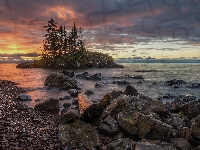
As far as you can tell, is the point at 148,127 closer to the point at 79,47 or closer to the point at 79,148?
the point at 79,148

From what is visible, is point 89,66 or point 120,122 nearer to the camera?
point 120,122

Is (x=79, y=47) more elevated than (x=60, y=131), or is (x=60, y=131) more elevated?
(x=79, y=47)

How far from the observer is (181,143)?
9.38 meters

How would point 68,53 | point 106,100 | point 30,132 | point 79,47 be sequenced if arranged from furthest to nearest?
1. point 79,47
2. point 68,53
3. point 106,100
4. point 30,132

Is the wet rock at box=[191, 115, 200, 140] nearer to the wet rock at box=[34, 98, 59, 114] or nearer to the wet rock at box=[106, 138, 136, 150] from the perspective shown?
the wet rock at box=[106, 138, 136, 150]

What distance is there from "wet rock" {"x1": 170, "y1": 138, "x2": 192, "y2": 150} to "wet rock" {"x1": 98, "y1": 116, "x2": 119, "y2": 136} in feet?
8.72

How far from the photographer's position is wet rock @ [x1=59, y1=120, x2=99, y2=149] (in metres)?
9.41

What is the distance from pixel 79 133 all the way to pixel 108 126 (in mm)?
1733

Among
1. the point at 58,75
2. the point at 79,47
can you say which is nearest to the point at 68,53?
the point at 79,47

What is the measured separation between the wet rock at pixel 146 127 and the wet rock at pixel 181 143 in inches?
14.2

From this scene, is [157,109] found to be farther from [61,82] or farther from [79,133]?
[61,82]

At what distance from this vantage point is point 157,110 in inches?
528

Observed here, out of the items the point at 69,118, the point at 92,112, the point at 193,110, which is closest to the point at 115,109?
the point at 92,112

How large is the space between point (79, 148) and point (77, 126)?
1613 mm
